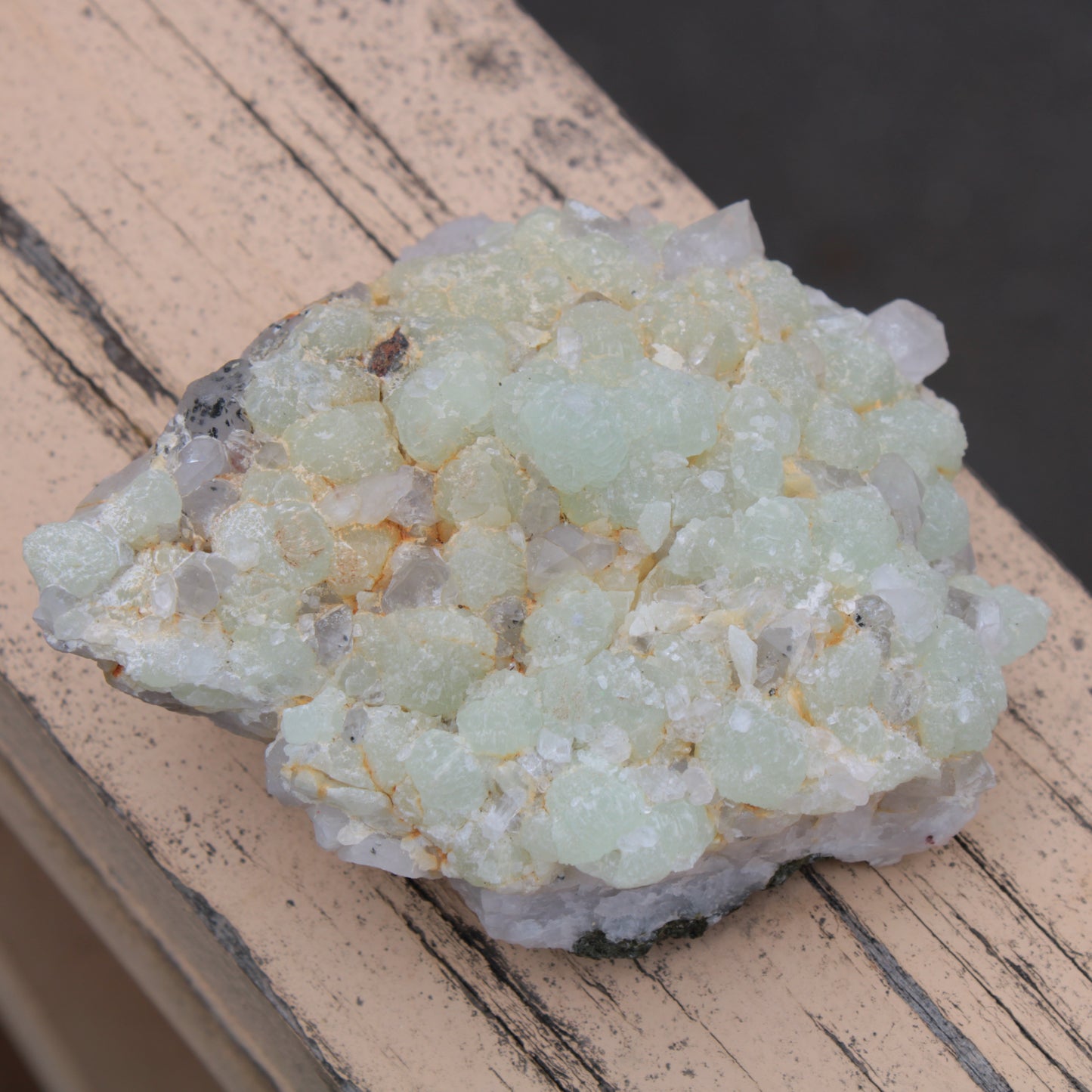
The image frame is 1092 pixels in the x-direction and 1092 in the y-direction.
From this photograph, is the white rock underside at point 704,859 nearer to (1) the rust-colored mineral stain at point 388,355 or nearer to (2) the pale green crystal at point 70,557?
(2) the pale green crystal at point 70,557

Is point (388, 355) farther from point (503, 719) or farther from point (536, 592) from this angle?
point (503, 719)

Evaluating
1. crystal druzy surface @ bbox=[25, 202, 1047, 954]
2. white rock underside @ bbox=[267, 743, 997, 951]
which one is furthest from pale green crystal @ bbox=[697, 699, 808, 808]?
white rock underside @ bbox=[267, 743, 997, 951]

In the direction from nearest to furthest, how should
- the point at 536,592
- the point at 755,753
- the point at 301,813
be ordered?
1. the point at 755,753
2. the point at 536,592
3. the point at 301,813

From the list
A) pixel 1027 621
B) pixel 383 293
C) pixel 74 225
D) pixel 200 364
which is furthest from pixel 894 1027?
pixel 74 225

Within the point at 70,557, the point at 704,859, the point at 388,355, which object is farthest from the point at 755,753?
the point at 70,557

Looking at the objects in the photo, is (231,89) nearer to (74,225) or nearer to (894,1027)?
(74,225)

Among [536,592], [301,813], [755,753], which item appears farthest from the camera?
[301,813]
